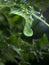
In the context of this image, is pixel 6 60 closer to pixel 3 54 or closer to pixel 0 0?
pixel 3 54

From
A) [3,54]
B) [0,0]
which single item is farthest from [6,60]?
[0,0]
